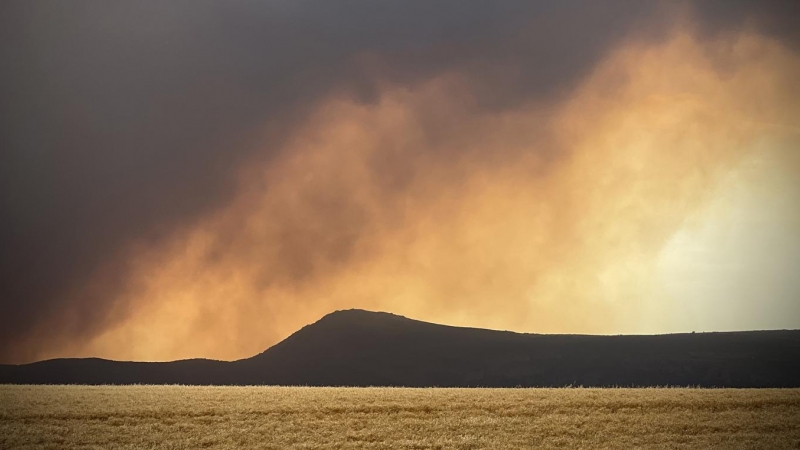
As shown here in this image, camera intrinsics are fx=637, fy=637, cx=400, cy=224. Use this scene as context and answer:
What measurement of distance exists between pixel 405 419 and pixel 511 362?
377 feet

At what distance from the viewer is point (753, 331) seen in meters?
128

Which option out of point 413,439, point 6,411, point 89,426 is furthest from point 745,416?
point 6,411

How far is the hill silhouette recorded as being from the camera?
379 ft

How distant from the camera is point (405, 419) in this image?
1348 inches

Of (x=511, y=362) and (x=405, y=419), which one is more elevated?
(x=511, y=362)

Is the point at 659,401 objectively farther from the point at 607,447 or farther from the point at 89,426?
the point at 89,426

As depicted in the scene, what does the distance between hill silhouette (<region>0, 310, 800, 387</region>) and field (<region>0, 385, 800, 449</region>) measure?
82529mm

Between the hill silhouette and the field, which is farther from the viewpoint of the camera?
the hill silhouette

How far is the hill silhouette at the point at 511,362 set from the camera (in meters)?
115

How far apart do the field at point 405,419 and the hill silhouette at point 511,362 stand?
82529 millimetres

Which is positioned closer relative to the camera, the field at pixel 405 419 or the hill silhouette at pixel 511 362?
the field at pixel 405 419

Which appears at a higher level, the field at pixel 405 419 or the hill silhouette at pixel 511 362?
the hill silhouette at pixel 511 362

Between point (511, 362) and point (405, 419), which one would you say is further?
point (511, 362)

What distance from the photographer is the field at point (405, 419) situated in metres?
30.1
